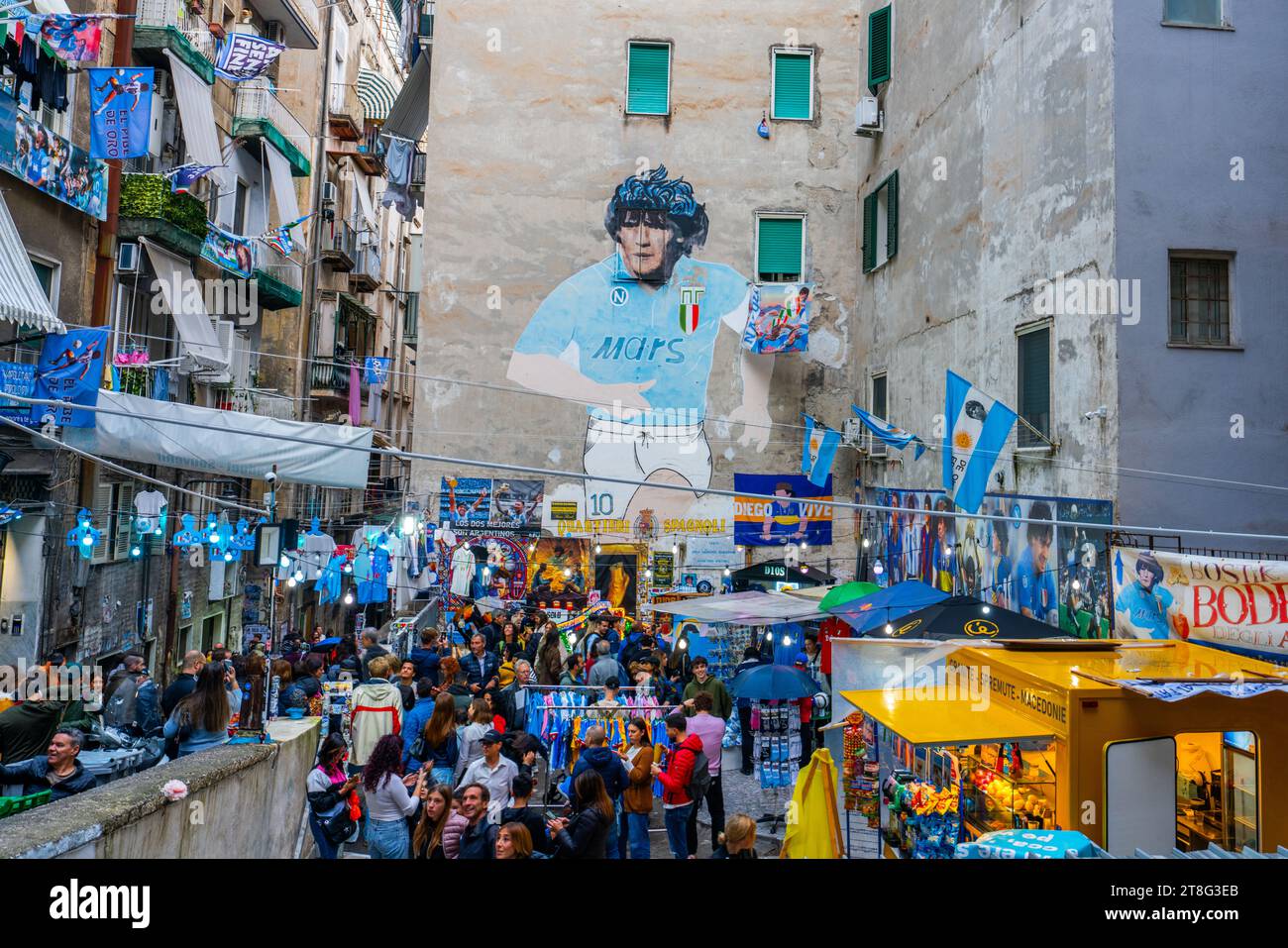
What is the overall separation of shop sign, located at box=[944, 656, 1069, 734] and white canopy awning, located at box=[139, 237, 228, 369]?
49.5ft

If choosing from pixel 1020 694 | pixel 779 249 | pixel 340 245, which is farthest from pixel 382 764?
pixel 340 245

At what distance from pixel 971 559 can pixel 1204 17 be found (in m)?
8.00

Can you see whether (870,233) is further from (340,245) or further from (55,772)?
(55,772)

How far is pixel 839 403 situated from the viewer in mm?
23609

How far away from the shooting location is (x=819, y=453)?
1975cm

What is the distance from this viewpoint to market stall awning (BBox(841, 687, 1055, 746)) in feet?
25.2

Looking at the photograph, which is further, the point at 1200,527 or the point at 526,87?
the point at 526,87

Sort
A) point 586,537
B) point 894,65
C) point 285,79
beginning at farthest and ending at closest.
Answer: point 285,79 < point 586,537 < point 894,65

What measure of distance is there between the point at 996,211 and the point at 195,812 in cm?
1383

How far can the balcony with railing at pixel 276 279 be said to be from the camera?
22.6m

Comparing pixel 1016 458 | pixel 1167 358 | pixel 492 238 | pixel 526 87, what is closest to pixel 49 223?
pixel 492 238

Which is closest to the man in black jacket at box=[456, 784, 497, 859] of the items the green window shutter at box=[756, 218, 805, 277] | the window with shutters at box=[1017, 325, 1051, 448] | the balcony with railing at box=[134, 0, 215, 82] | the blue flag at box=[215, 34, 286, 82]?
the window with shutters at box=[1017, 325, 1051, 448]

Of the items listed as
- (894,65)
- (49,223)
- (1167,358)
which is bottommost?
(1167,358)
